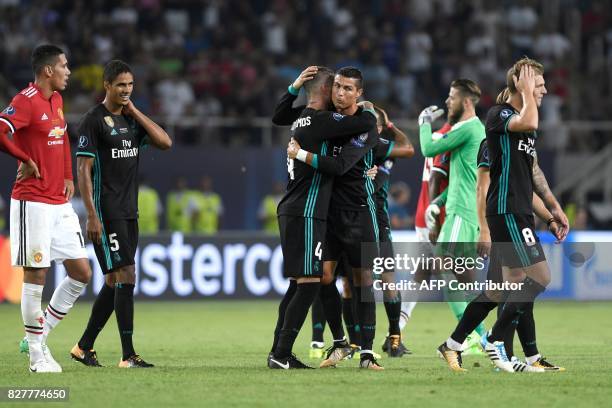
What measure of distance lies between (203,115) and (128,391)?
15.1 metres

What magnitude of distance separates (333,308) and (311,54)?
49.5ft

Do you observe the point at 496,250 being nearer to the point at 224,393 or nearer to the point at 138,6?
the point at 224,393

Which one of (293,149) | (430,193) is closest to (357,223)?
(293,149)

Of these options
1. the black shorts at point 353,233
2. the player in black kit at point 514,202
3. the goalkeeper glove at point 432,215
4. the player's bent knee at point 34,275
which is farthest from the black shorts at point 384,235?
the player's bent knee at point 34,275

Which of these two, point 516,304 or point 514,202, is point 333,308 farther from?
point 514,202

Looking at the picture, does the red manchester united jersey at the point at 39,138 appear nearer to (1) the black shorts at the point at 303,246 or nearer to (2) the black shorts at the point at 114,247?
(2) the black shorts at the point at 114,247

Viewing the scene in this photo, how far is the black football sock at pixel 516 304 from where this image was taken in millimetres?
9391

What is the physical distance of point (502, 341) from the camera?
9555mm

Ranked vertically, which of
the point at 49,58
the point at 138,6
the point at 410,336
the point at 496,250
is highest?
the point at 138,6

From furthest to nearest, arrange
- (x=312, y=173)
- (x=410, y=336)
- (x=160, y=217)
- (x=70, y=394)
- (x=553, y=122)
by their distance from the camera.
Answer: (x=553, y=122) < (x=160, y=217) < (x=410, y=336) < (x=312, y=173) < (x=70, y=394)

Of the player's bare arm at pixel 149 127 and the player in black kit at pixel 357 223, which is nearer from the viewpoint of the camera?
the player in black kit at pixel 357 223

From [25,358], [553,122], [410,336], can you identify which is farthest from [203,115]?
[25,358]

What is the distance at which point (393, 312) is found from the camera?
11.3 meters

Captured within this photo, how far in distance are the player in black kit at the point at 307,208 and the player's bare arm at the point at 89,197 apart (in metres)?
1.52
